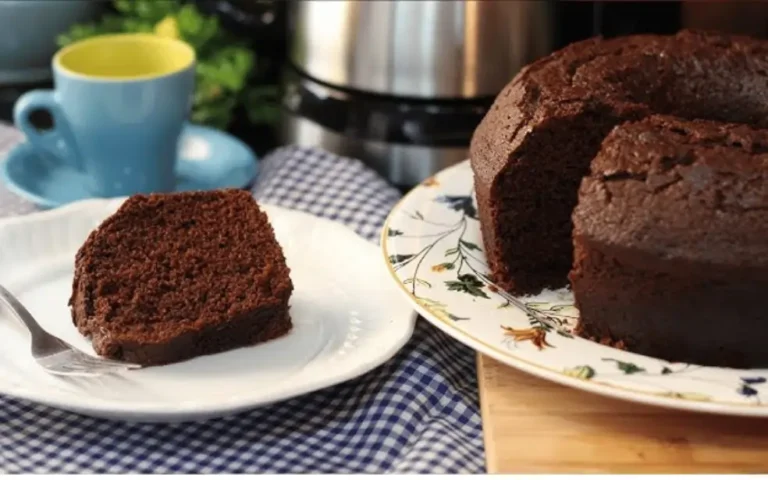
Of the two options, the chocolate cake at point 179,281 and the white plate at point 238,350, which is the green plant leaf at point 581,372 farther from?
the chocolate cake at point 179,281

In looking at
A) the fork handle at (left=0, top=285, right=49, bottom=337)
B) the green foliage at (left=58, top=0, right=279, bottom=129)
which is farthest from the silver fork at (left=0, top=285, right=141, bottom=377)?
the green foliage at (left=58, top=0, right=279, bottom=129)

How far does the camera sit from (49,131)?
1641 millimetres

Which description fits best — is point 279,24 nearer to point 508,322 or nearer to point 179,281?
point 179,281

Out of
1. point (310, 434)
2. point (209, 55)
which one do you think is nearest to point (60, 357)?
point (310, 434)

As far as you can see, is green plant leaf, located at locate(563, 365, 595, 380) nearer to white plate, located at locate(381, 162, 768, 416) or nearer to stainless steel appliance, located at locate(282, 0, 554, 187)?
white plate, located at locate(381, 162, 768, 416)

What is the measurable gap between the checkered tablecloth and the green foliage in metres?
0.80

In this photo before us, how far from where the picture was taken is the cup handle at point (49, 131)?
158 centimetres

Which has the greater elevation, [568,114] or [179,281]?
[568,114]

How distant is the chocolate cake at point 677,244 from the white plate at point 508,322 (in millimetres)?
44

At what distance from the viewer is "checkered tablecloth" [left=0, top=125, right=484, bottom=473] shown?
0.99 meters

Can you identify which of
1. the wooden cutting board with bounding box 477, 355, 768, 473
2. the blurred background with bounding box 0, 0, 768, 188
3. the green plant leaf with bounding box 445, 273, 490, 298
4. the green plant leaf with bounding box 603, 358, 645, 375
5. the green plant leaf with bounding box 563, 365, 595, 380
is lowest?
the wooden cutting board with bounding box 477, 355, 768, 473

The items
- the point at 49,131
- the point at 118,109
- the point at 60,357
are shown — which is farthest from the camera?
the point at 49,131

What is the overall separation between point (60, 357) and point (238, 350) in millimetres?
193

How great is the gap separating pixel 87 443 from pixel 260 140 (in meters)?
1.03
